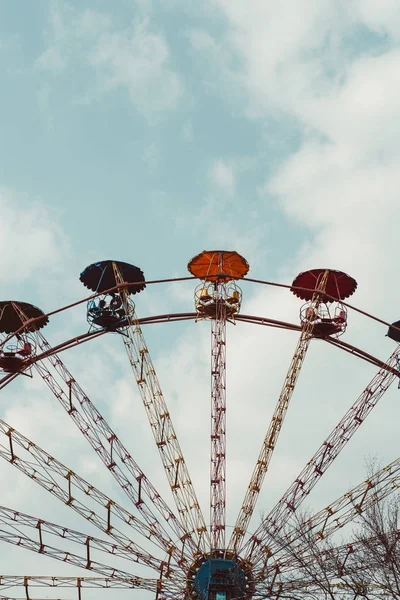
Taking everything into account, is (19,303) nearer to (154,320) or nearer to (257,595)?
(154,320)

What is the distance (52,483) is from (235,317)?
11987 millimetres

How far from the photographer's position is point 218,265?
4481cm

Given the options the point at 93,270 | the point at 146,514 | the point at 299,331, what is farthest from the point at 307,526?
the point at 93,270

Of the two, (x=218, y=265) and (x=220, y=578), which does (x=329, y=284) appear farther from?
(x=220, y=578)

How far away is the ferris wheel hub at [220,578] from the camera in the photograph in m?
37.7

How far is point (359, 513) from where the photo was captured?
39062 mm

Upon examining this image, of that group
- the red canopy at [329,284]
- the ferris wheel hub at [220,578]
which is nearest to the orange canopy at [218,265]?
the red canopy at [329,284]

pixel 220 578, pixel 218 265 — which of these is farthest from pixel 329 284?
pixel 220 578

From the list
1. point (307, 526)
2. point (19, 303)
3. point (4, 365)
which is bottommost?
point (307, 526)

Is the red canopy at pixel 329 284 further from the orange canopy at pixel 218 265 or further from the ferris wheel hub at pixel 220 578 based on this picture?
the ferris wheel hub at pixel 220 578

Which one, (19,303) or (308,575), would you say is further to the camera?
(19,303)

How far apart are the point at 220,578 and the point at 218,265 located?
15.2 meters

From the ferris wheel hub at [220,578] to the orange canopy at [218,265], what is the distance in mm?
13345

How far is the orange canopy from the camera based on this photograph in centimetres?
4450
